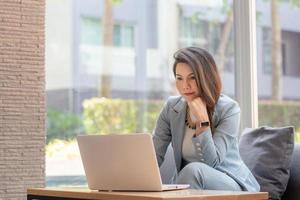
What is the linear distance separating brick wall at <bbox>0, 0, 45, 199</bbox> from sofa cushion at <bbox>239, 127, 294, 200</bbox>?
1.64 metres

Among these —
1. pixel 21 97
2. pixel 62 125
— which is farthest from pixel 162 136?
pixel 62 125

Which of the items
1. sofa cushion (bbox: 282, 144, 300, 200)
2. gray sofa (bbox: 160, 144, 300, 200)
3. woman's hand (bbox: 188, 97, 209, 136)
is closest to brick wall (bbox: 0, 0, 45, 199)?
gray sofa (bbox: 160, 144, 300, 200)

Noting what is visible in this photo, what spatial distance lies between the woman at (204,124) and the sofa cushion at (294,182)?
30 centimetres

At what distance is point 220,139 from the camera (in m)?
3.21

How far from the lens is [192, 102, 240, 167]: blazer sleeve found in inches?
123

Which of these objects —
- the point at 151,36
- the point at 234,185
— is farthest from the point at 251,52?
the point at 234,185

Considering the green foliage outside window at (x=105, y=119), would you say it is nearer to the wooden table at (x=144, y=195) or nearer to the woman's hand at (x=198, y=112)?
the woman's hand at (x=198, y=112)

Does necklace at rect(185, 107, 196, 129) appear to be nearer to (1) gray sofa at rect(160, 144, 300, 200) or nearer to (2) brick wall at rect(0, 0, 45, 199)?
(1) gray sofa at rect(160, 144, 300, 200)

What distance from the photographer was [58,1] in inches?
196

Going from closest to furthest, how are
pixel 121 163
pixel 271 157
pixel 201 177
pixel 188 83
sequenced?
pixel 121 163 → pixel 201 177 → pixel 188 83 → pixel 271 157

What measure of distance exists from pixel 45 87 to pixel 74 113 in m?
0.33

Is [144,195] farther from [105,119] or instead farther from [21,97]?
[105,119]

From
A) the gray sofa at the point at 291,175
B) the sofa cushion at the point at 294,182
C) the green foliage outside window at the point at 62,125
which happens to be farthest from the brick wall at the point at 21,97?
the sofa cushion at the point at 294,182

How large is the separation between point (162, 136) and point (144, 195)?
1223mm
